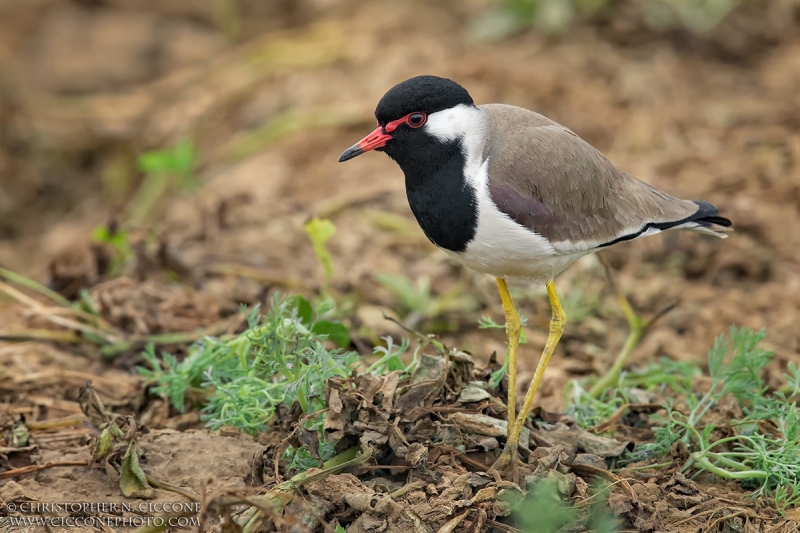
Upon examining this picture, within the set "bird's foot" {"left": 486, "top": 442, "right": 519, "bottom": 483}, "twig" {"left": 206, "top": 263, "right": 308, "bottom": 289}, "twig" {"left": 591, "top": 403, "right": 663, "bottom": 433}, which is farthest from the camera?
"twig" {"left": 206, "top": 263, "right": 308, "bottom": 289}

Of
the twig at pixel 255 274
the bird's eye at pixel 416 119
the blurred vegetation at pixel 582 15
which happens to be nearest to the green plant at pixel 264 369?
the bird's eye at pixel 416 119

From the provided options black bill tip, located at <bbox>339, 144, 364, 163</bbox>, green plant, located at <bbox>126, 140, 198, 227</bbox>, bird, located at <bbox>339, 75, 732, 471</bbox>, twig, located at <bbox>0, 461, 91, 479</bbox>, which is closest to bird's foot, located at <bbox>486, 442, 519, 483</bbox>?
bird, located at <bbox>339, 75, 732, 471</bbox>

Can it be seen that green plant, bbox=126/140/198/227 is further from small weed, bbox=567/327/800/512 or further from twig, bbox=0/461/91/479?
small weed, bbox=567/327/800/512

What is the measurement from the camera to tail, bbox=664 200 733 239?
4430 mm

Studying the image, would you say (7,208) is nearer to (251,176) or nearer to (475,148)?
(251,176)

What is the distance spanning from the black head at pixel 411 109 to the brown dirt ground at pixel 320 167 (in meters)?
1.40

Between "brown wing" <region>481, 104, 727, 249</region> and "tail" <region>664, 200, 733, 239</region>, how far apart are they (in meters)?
0.05

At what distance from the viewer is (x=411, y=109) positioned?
3902 millimetres

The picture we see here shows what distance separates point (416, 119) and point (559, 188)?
69cm

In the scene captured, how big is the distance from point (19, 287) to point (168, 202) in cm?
186

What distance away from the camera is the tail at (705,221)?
443 cm

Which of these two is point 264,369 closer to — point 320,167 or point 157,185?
point 320,167

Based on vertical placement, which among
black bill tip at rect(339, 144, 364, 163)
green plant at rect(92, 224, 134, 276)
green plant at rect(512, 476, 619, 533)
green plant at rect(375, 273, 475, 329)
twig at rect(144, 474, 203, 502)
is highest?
black bill tip at rect(339, 144, 364, 163)

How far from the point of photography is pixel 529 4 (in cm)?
977
